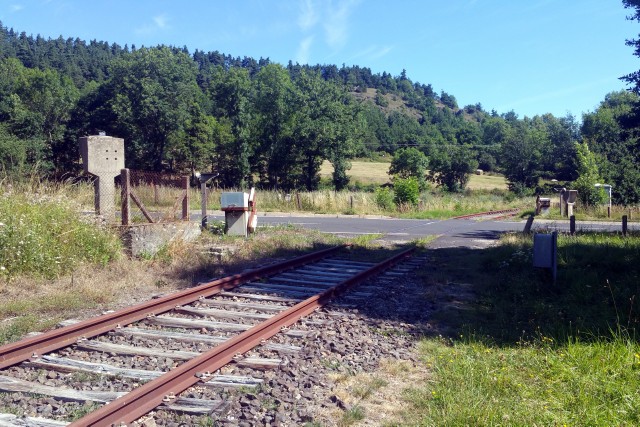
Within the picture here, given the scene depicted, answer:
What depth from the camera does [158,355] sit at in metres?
5.95

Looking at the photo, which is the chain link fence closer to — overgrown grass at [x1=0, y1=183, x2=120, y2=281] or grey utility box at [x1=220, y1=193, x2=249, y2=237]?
overgrown grass at [x1=0, y1=183, x2=120, y2=281]

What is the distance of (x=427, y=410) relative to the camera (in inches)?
189

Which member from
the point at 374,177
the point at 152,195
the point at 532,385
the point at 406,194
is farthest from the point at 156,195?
the point at 374,177

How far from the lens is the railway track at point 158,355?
181 inches

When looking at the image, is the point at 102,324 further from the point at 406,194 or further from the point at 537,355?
the point at 406,194

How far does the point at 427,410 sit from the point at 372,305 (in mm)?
4016

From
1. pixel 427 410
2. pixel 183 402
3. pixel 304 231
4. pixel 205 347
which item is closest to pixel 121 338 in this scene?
pixel 205 347

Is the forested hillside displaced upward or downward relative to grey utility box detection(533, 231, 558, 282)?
upward

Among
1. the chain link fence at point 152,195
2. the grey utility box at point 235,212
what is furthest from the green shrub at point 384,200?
the chain link fence at point 152,195

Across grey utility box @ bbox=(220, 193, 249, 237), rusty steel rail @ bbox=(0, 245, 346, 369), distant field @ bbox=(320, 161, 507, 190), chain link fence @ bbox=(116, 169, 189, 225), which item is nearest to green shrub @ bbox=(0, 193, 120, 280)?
chain link fence @ bbox=(116, 169, 189, 225)

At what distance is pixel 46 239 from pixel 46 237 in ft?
0.16

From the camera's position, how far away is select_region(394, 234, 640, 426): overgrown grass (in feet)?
15.5

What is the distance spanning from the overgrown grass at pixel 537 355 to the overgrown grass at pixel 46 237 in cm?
633

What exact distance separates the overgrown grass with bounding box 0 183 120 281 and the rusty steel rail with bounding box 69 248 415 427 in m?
4.57
